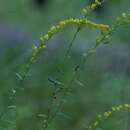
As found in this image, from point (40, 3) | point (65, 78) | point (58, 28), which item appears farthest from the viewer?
point (40, 3)

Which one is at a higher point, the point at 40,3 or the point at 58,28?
the point at 58,28

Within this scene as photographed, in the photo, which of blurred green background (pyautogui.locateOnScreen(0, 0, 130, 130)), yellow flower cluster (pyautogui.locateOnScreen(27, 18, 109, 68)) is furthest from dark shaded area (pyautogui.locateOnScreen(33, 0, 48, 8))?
yellow flower cluster (pyautogui.locateOnScreen(27, 18, 109, 68))

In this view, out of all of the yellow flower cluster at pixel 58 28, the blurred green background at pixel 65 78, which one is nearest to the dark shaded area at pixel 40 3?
the blurred green background at pixel 65 78

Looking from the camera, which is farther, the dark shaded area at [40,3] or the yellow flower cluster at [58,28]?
the dark shaded area at [40,3]

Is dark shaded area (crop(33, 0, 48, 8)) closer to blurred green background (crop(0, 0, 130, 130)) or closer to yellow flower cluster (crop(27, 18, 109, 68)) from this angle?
blurred green background (crop(0, 0, 130, 130))

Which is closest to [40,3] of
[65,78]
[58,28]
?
[65,78]

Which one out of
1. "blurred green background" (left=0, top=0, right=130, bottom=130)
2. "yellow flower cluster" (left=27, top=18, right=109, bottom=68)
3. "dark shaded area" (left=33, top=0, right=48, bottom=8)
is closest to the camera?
"yellow flower cluster" (left=27, top=18, right=109, bottom=68)

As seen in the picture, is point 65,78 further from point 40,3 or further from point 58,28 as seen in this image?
point 40,3

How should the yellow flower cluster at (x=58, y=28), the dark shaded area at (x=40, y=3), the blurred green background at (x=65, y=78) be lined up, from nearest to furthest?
1. the yellow flower cluster at (x=58, y=28)
2. the blurred green background at (x=65, y=78)
3. the dark shaded area at (x=40, y=3)

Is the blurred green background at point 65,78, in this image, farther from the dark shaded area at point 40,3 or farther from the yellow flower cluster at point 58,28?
the dark shaded area at point 40,3

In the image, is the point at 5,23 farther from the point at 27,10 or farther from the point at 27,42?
the point at 27,42

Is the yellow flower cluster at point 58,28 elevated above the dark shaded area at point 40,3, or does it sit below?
above
